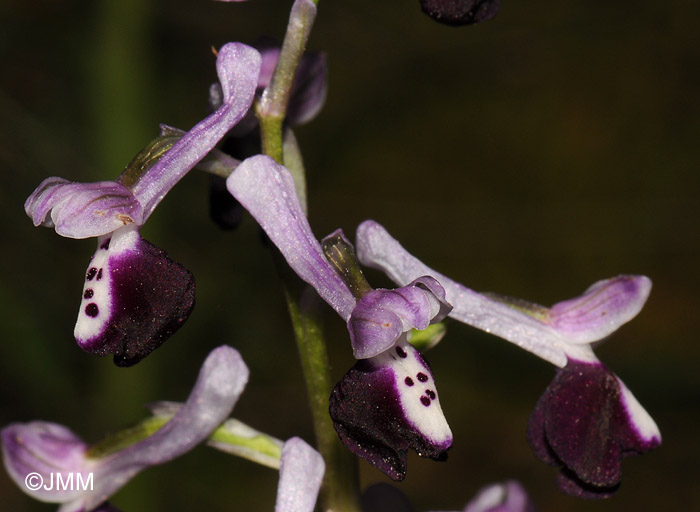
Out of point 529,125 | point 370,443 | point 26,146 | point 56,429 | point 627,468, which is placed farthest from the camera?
point 529,125

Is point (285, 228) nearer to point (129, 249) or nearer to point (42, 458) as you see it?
point (129, 249)

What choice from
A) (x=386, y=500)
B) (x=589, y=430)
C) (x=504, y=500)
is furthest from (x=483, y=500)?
(x=589, y=430)

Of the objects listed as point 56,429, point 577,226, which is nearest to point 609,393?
point 56,429

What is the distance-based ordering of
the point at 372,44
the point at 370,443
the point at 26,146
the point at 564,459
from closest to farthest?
the point at 370,443 < the point at 564,459 < the point at 26,146 < the point at 372,44

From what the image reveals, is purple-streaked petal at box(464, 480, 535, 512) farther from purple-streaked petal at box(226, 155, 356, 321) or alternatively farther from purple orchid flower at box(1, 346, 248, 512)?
purple-streaked petal at box(226, 155, 356, 321)

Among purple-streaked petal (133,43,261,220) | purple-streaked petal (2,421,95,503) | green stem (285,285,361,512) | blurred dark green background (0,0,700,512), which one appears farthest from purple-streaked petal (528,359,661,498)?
blurred dark green background (0,0,700,512)

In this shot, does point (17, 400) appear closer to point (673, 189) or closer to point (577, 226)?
point (577, 226)
